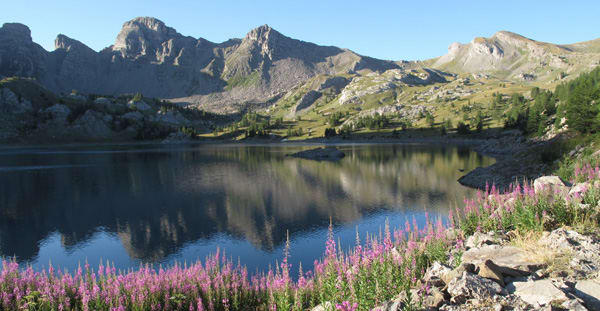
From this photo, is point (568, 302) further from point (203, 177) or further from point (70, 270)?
point (203, 177)

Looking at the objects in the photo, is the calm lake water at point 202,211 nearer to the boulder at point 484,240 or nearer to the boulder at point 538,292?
the boulder at point 484,240

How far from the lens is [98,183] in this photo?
75.2 meters

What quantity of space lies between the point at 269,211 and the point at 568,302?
4336cm

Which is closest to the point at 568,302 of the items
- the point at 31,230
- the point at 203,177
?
the point at 31,230

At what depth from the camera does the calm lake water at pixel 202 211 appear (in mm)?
33938

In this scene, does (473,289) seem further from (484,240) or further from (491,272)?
(484,240)

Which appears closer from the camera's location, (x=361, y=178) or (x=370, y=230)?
(x=370, y=230)

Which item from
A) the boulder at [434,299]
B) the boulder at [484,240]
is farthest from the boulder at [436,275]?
the boulder at [484,240]

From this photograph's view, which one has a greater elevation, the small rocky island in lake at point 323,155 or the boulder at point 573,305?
the boulder at point 573,305

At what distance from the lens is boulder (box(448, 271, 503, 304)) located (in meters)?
8.59

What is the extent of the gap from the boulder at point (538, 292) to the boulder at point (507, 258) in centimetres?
107

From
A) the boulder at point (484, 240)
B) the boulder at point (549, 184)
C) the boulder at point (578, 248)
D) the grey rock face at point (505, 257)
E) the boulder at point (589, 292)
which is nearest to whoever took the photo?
the boulder at point (589, 292)

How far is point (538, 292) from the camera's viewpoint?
828 cm

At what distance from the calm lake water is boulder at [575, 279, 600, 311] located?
1410 cm
